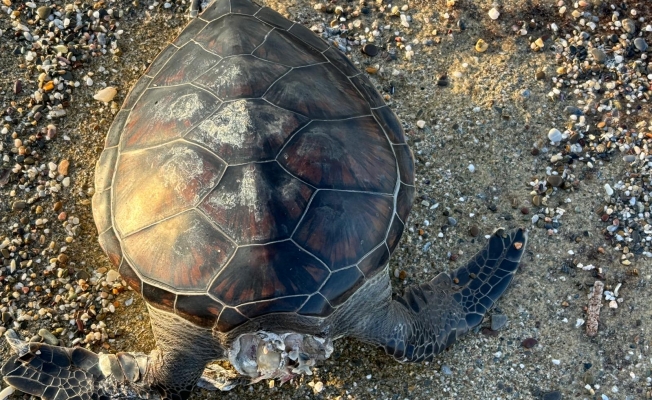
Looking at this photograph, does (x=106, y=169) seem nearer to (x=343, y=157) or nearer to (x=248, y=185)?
(x=248, y=185)

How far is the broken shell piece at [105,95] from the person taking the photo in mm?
4188

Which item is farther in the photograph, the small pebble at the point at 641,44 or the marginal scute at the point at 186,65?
the small pebble at the point at 641,44

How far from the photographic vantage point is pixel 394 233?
3.40 m

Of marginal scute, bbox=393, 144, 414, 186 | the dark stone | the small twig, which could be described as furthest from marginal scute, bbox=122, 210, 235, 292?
the small twig

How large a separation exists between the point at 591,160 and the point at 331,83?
6.63ft

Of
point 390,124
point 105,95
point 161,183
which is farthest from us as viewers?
point 105,95

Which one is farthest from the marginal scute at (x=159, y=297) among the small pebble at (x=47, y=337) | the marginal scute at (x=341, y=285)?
the small pebble at (x=47, y=337)

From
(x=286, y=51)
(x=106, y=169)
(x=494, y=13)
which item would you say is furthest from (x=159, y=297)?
(x=494, y=13)

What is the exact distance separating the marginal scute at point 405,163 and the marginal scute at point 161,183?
1142mm

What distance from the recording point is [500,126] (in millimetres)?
4234

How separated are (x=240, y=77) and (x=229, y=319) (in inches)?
52.4

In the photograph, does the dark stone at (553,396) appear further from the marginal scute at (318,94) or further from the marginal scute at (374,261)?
the marginal scute at (318,94)

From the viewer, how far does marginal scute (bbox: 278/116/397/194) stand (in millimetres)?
3127

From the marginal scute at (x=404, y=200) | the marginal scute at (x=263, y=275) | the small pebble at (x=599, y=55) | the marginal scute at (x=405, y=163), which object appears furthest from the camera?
the small pebble at (x=599, y=55)
